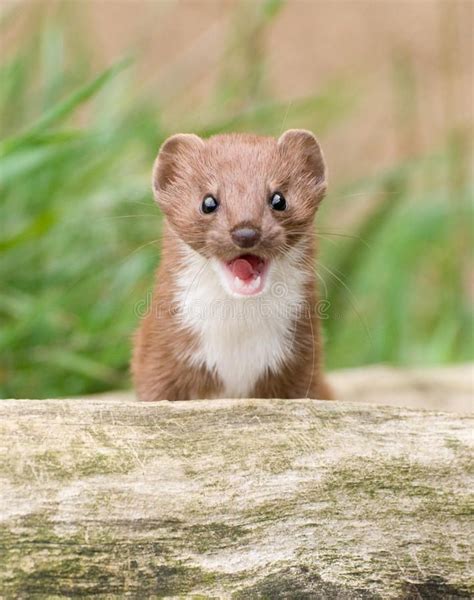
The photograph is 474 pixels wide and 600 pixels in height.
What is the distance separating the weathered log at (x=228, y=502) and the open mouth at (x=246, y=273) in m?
0.27

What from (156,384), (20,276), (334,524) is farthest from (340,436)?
(20,276)

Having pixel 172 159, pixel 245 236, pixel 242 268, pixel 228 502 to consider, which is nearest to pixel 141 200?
pixel 172 159

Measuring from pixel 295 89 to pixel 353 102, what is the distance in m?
2.41

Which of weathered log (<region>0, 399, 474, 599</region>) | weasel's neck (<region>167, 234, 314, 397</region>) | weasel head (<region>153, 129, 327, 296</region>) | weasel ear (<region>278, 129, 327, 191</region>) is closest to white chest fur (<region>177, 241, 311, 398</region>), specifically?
weasel's neck (<region>167, 234, 314, 397</region>)

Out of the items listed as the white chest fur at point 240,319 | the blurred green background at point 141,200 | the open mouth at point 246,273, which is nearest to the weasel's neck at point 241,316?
the white chest fur at point 240,319

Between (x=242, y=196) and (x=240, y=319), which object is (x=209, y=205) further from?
(x=240, y=319)

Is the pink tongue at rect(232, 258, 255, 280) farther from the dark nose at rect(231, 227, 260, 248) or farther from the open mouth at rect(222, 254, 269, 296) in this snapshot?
the dark nose at rect(231, 227, 260, 248)

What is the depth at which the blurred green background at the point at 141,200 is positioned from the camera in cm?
380

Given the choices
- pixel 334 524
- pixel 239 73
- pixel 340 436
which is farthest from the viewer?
pixel 239 73

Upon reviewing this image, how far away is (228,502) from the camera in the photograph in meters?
2.00

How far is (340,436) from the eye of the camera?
2.22 m

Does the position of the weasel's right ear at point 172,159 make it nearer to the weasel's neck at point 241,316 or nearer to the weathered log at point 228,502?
the weasel's neck at point 241,316

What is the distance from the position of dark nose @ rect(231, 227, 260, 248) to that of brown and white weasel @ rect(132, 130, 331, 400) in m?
0.03

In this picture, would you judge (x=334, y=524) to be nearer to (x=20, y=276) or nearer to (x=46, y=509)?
(x=46, y=509)
